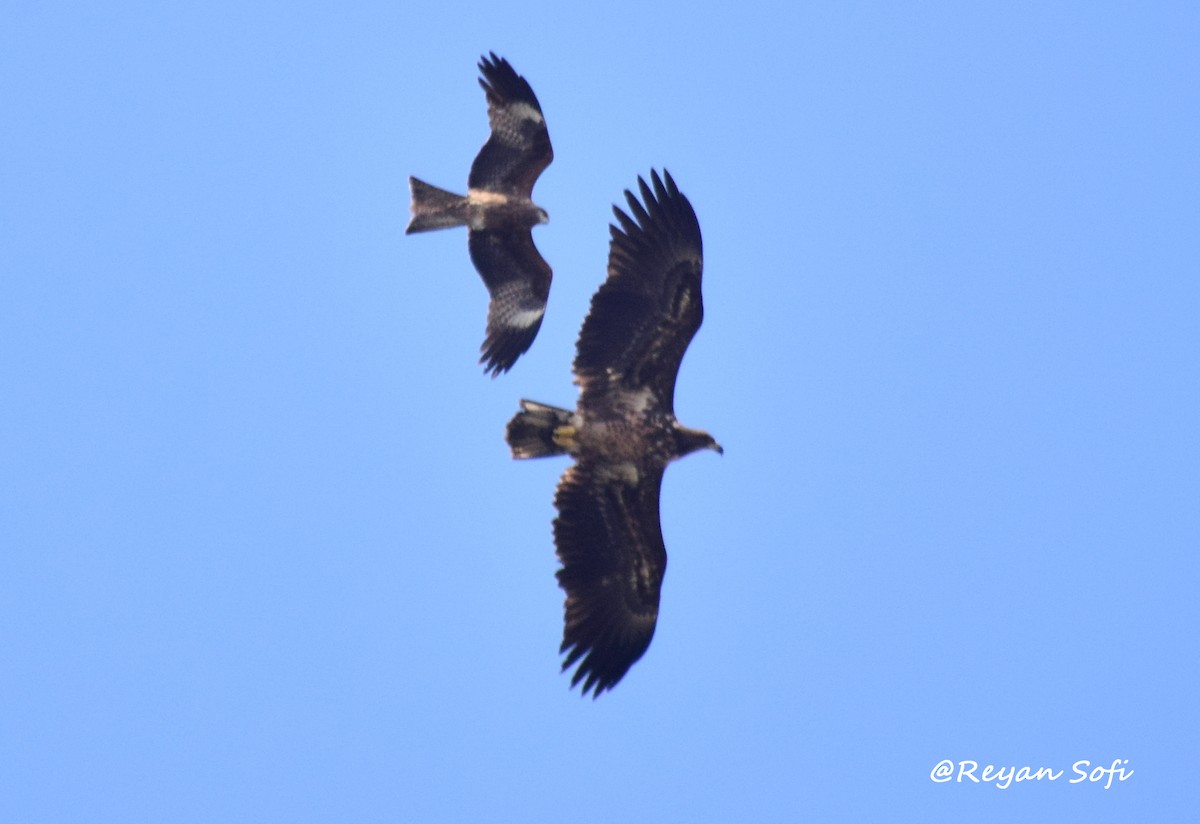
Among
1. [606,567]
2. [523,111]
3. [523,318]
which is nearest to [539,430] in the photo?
[606,567]

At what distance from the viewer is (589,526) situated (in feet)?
40.4

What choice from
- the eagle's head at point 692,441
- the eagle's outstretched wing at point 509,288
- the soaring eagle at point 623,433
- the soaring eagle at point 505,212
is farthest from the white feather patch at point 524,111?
the eagle's head at point 692,441

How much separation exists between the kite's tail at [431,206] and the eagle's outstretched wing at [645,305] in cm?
393

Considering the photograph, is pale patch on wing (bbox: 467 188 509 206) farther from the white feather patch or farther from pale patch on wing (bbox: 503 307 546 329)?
pale patch on wing (bbox: 503 307 546 329)

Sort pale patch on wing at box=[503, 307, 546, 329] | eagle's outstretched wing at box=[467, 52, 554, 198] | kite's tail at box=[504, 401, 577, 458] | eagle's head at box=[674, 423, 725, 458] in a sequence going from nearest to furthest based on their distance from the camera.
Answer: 1. kite's tail at box=[504, 401, 577, 458]
2. eagle's head at box=[674, 423, 725, 458]
3. eagle's outstretched wing at box=[467, 52, 554, 198]
4. pale patch on wing at box=[503, 307, 546, 329]

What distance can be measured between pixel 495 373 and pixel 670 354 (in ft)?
13.5

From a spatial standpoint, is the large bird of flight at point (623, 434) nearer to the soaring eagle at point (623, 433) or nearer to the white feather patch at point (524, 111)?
the soaring eagle at point (623, 433)

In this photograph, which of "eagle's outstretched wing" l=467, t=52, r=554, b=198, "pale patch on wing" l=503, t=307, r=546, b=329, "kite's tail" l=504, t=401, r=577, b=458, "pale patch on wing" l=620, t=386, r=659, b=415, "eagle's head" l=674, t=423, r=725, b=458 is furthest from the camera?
"pale patch on wing" l=503, t=307, r=546, b=329

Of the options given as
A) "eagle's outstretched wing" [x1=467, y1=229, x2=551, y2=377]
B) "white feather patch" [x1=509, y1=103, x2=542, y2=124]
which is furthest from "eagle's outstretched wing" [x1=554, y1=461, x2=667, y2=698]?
"white feather patch" [x1=509, y1=103, x2=542, y2=124]

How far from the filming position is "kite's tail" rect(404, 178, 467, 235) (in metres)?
15.9

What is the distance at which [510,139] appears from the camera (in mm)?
16016

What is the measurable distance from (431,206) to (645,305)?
4267 millimetres

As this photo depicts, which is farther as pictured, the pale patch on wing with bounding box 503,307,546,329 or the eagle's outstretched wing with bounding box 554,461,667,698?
the pale patch on wing with bounding box 503,307,546,329

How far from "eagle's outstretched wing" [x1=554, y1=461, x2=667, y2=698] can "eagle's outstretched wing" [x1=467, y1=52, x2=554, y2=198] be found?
4.63 meters
